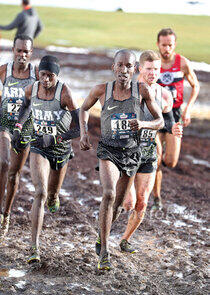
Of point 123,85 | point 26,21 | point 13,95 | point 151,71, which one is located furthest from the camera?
point 26,21

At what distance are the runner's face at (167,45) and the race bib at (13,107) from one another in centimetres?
230

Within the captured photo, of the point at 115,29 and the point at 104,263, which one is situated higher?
the point at 115,29

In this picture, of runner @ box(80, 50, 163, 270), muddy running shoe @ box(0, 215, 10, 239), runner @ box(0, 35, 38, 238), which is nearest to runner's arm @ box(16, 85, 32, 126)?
runner @ box(0, 35, 38, 238)

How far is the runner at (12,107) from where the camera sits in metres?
6.47

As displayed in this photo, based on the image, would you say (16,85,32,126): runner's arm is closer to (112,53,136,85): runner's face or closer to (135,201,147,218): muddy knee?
(112,53,136,85): runner's face

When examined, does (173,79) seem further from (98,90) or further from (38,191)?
(38,191)

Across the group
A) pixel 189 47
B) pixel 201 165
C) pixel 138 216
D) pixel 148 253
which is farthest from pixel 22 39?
pixel 189 47

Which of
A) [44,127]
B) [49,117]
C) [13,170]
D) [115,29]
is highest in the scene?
[115,29]

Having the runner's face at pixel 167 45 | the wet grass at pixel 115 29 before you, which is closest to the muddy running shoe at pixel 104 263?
the runner's face at pixel 167 45

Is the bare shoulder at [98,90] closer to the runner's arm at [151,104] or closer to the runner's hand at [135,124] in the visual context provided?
the runner's arm at [151,104]

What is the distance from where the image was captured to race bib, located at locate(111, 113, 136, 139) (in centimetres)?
557

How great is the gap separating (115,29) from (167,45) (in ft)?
175

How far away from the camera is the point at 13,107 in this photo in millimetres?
6547

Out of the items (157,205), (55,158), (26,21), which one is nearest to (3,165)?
(55,158)
